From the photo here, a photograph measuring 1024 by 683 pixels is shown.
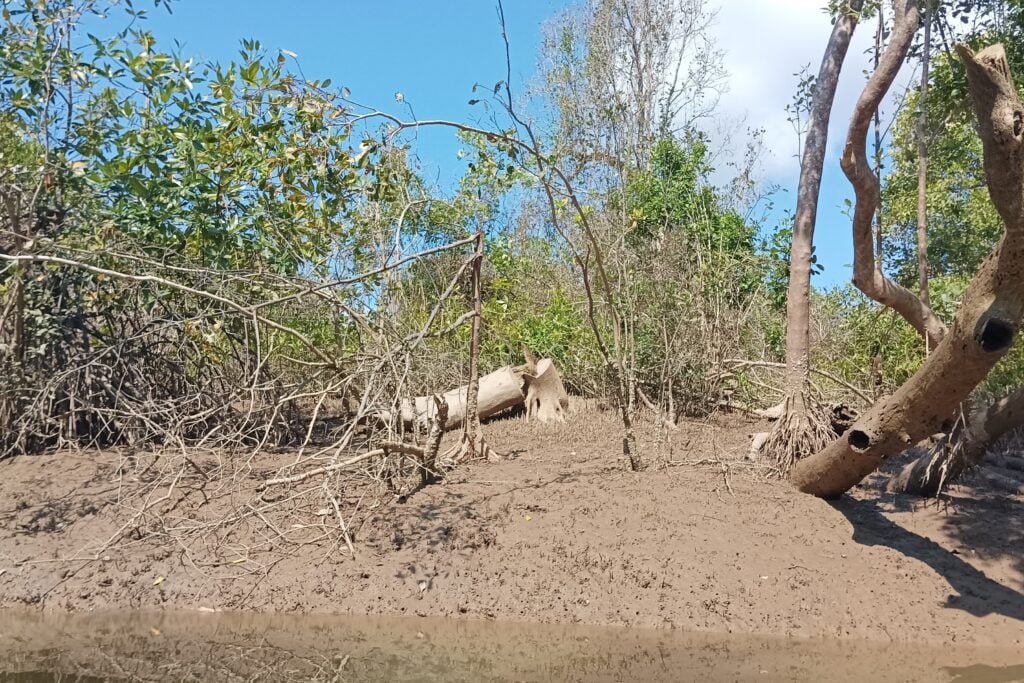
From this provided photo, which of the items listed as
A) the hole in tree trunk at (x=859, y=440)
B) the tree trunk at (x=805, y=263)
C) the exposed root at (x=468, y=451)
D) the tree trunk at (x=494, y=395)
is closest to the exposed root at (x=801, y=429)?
the tree trunk at (x=805, y=263)

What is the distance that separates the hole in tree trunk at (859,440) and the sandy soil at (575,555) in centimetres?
75

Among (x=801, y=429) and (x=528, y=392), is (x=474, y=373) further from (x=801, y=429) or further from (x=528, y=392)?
(x=801, y=429)

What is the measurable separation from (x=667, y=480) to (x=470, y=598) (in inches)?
78.4

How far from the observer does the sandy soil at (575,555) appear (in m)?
5.94

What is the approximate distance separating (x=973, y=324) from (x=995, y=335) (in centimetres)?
12

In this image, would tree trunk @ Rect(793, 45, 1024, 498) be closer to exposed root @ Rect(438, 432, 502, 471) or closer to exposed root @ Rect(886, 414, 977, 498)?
exposed root @ Rect(886, 414, 977, 498)

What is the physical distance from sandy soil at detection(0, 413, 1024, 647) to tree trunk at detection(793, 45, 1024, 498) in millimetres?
675

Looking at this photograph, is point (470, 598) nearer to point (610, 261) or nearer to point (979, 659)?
point (979, 659)

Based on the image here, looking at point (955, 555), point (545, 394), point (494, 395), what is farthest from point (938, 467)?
point (494, 395)

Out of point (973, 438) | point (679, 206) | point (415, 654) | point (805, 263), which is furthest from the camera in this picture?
point (679, 206)

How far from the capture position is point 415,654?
5254mm

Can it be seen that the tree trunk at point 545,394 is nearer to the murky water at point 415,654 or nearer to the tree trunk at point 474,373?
the tree trunk at point 474,373

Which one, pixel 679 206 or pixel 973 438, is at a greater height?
pixel 679 206

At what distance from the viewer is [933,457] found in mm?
6840
